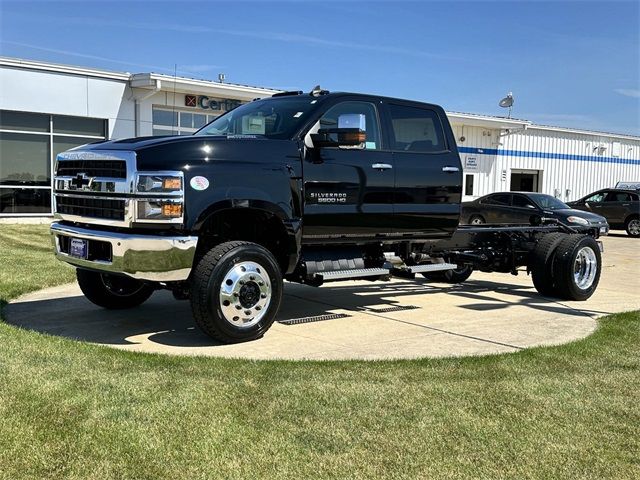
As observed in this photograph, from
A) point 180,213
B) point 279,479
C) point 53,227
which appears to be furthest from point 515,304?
point 279,479

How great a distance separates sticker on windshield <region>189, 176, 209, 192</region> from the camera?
5.70 metres

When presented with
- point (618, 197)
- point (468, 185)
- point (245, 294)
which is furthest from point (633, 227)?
point (245, 294)

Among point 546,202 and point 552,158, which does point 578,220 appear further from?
point 552,158

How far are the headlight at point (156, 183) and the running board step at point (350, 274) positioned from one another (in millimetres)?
1796

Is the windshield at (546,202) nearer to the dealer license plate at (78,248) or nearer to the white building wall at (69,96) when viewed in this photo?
the white building wall at (69,96)

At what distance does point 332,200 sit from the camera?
22.2 feet

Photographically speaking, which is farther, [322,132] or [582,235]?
[582,235]

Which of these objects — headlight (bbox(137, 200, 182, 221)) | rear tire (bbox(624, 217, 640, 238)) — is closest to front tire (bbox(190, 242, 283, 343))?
headlight (bbox(137, 200, 182, 221))

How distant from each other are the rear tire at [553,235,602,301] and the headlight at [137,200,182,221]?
5.50m

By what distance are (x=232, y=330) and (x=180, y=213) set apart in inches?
43.7

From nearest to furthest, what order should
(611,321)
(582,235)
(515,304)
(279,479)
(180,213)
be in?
(279,479) → (180,213) → (611,321) → (515,304) → (582,235)

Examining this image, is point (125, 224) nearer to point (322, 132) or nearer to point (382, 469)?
point (322, 132)

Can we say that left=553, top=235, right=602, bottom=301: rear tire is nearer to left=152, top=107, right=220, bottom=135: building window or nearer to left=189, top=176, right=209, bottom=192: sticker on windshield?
left=189, top=176, right=209, bottom=192: sticker on windshield

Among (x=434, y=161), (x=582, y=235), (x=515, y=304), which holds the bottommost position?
(x=515, y=304)
